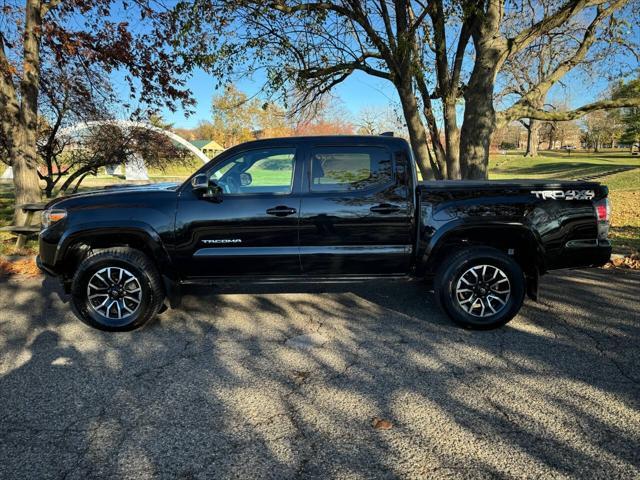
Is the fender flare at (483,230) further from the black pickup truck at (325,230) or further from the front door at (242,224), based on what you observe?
the front door at (242,224)

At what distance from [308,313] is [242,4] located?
6.38 meters

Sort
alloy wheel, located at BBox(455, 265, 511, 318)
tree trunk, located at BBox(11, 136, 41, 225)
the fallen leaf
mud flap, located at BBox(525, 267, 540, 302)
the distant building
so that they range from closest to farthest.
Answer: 1. the fallen leaf
2. alloy wheel, located at BBox(455, 265, 511, 318)
3. mud flap, located at BBox(525, 267, 540, 302)
4. tree trunk, located at BBox(11, 136, 41, 225)
5. the distant building

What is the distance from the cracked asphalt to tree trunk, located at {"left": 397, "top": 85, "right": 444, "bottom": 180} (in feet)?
18.9

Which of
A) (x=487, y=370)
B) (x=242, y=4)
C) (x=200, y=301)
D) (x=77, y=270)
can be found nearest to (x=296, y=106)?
(x=242, y=4)

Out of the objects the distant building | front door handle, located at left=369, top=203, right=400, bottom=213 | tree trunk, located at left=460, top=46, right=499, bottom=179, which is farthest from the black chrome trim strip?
the distant building

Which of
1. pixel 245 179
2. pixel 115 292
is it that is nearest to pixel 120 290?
pixel 115 292

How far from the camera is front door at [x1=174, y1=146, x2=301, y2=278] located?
4348 mm

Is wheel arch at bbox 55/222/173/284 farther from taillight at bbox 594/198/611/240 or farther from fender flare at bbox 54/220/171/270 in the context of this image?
taillight at bbox 594/198/611/240

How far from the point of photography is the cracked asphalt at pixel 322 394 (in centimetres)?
249

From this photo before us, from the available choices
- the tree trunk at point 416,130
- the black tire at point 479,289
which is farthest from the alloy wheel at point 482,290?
the tree trunk at point 416,130

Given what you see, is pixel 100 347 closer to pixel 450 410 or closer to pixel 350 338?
pixel 350 338

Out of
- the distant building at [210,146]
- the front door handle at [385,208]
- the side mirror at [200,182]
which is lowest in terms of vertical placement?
the front door handle at [385,208]

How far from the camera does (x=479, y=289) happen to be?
14.2 feet

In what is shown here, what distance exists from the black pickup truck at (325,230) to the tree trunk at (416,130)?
574 cm
